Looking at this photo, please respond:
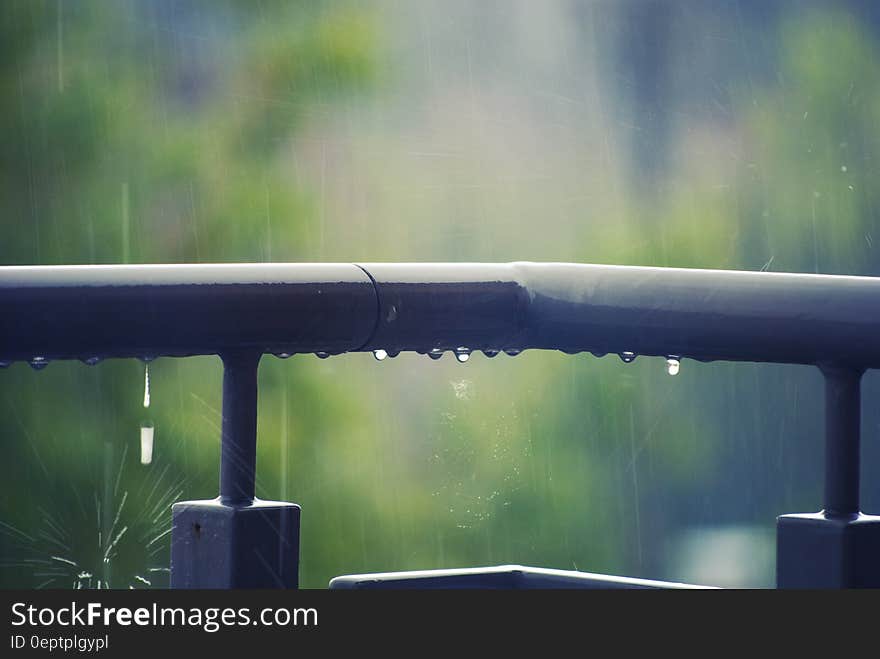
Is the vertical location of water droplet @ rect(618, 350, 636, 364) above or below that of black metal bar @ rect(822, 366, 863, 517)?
above

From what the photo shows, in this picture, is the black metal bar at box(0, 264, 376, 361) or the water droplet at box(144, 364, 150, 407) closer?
the black metal bar at box(0, 264, 376, 361)

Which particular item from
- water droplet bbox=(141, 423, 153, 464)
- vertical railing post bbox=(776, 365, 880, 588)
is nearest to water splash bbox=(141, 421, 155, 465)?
water droplet bbox=(141, 423, 153, 464)

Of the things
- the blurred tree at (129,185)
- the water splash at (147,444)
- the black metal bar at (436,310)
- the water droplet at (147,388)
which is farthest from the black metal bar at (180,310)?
the blurred tree at (129,185)

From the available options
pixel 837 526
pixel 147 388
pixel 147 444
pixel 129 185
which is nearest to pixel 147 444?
pixel 147 444

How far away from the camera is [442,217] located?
20266mm

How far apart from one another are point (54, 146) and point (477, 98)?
10.1m

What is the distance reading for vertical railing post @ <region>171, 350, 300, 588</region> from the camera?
67 centimetres

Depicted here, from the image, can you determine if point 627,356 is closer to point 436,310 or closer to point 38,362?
point 436,310

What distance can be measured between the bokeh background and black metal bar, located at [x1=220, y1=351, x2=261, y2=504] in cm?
1185

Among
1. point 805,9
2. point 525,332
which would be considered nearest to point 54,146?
point 805,9

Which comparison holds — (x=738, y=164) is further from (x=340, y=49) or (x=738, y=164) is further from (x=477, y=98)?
(x=340, y=49)

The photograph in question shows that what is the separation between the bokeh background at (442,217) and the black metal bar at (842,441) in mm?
11658

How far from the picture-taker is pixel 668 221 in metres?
18.0

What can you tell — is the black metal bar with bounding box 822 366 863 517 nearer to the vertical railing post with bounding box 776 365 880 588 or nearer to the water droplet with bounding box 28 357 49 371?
the vertical railing post with bounding box 776 365 880 588
